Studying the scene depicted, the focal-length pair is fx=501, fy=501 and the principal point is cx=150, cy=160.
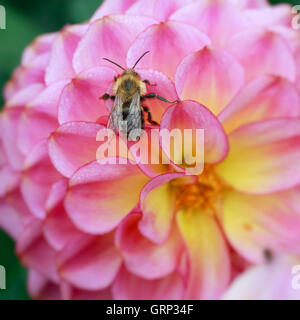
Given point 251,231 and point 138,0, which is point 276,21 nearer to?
point 138,0

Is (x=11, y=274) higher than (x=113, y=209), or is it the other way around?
→ (x=113, y=209)

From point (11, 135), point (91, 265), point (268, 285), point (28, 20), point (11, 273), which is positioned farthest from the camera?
point (28, 20)

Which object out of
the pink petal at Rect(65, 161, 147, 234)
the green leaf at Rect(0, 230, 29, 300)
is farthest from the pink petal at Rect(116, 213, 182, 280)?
the green leaf at Rect(0, 230, 29, 300)

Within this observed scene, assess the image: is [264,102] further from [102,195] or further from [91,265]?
[91,265]

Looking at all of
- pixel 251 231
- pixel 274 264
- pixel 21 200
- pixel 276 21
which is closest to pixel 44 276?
pixel 21 200

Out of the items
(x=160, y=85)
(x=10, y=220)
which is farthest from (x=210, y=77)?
(x=10, y=220)

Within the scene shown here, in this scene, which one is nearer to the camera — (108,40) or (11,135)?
(108,40)

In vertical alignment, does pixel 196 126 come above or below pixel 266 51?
below
